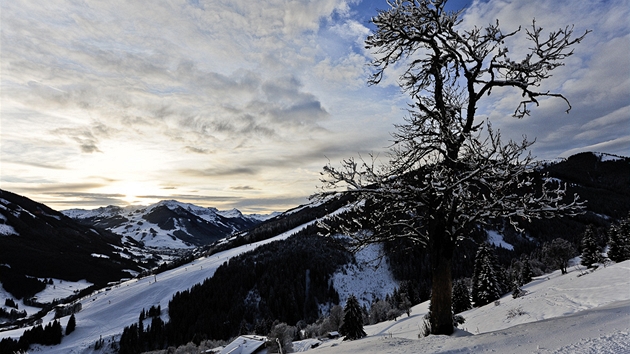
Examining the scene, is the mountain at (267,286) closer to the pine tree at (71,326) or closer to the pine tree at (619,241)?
the pine tree at (71,326)

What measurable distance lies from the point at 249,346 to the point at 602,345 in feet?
175

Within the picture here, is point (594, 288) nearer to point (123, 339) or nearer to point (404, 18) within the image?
point (404, 18)

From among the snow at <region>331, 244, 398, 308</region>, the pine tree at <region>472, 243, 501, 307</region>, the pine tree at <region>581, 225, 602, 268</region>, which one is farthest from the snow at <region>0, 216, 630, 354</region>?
the snow at <region>331, 244, 398, 308</region>

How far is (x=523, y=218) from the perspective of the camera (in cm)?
721

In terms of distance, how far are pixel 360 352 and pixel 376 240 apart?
2866mm

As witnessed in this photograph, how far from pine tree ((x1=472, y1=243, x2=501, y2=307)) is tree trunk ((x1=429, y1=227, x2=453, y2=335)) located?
2128 inches

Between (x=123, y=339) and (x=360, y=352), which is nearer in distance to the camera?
(x=360, y=352)

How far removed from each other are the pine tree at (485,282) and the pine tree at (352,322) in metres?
23.4

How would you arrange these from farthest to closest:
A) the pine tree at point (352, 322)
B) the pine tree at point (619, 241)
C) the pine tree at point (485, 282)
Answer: the pine tree at point (485, 282) → the pine tree at point (619, 241) → the pine tree at point (352, 322)

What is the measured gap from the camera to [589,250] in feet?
199

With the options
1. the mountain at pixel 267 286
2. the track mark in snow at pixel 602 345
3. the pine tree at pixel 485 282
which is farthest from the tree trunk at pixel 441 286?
the mountain at pixel 267 286

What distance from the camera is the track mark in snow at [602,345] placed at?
5055 millimetres

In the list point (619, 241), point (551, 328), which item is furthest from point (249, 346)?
point (619, 241)

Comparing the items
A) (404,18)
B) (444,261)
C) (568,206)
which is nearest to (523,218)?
(568,206)
